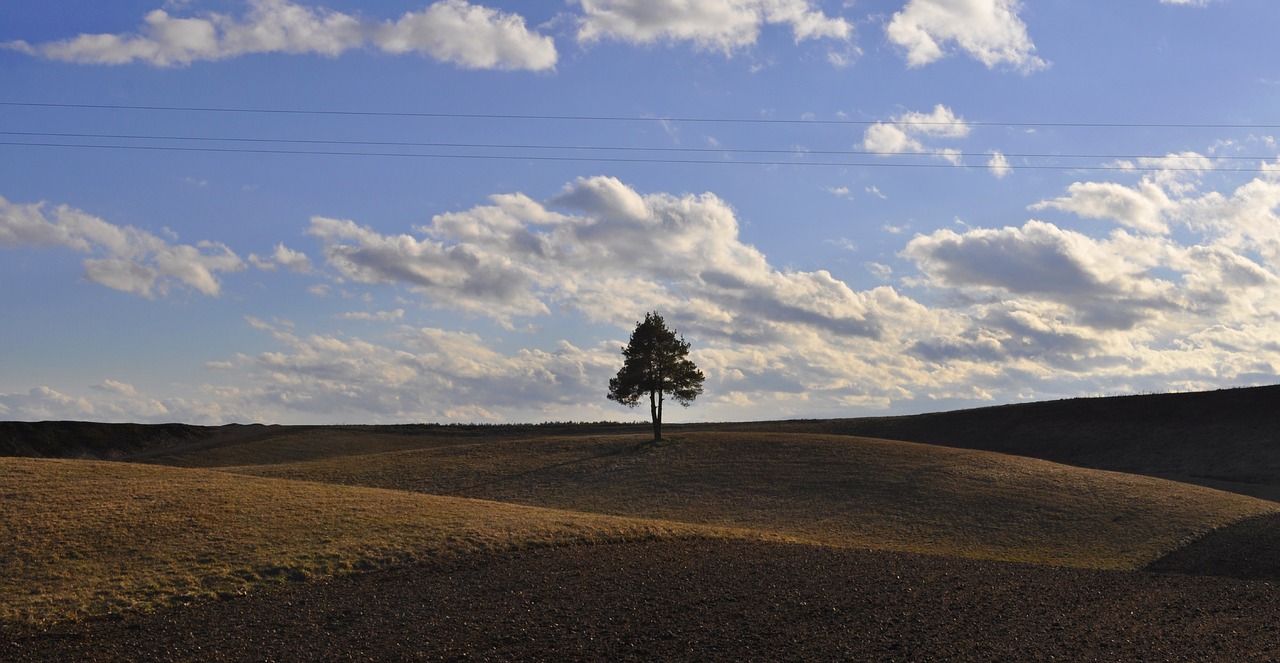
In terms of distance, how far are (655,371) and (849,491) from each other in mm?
23642

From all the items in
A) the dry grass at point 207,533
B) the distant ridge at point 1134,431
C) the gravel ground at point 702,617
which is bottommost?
the gravel ground at point 702,617

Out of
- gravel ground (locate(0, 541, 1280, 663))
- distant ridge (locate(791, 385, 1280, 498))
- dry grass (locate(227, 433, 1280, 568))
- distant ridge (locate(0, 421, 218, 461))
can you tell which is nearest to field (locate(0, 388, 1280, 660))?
gravel ground (locate(0, 541, 1280, 663))

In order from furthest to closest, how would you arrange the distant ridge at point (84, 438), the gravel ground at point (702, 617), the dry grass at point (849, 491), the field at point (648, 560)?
the distant ridge at point (84, 438) → the dry grass at point (849, 491) → the field at point (648, 560) → the gravel ground at point (702, 617)

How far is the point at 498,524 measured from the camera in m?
32.9

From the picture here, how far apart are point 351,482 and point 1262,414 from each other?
205 ft

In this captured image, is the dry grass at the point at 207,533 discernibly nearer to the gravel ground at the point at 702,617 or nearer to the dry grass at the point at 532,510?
the dry grass at the point at 532,510

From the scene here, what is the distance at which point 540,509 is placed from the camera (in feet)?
131

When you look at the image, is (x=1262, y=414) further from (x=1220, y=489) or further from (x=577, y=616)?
(x=577, y=616)

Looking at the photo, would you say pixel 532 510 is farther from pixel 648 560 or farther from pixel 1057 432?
pixel 1057 432

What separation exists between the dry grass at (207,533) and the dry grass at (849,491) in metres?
7.29

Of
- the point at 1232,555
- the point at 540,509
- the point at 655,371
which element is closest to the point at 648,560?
the point at 540,509

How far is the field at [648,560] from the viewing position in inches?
810

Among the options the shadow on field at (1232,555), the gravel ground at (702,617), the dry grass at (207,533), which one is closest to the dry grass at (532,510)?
the dry grass at (207,533)

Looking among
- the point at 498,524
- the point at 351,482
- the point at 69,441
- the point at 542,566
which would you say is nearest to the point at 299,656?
the point at 542,566
